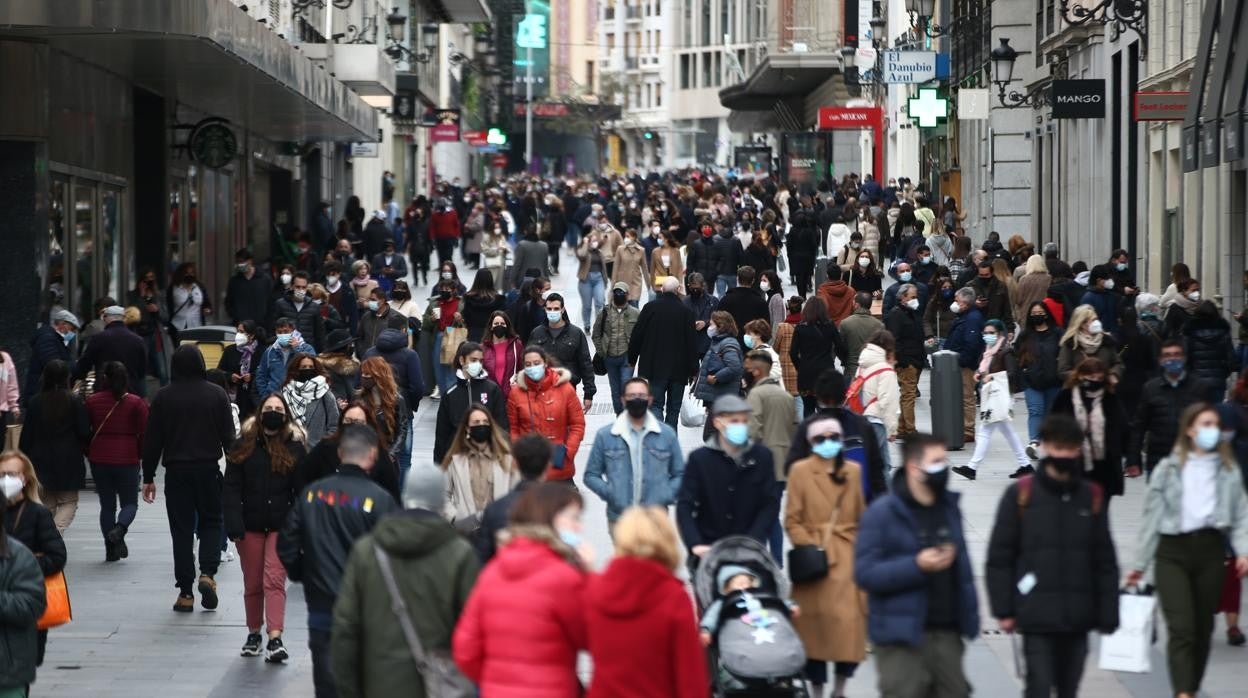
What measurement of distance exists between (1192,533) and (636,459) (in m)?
3.25

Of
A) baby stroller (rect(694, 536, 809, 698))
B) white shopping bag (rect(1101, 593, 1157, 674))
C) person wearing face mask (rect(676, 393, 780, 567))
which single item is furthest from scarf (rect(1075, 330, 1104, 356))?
baby stroller (rect(694, 536, 809, 698))

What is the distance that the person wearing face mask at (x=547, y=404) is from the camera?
13508 millimetres

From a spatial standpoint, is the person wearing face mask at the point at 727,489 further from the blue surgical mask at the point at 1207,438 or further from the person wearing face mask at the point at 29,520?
the person wearing face mask at the point at 29,520

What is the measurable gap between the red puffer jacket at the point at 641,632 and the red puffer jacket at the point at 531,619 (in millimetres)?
78

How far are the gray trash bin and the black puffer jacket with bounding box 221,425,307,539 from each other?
9.30 m

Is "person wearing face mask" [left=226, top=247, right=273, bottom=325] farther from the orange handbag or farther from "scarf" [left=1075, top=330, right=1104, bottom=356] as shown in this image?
the orange handbag

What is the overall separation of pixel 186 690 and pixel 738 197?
4220cm

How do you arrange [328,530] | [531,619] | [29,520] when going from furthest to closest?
[29,520]
[328,530]
[531,619]

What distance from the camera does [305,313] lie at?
20625mm

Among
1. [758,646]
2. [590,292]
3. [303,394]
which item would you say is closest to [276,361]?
[303,394]

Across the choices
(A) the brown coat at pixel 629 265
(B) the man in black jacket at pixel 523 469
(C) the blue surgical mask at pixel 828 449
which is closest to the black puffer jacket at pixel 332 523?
(B) the man in black jacket at pixel 523 469

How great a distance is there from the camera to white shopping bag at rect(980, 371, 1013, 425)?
17969mm

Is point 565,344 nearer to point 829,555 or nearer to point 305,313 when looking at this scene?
point 305,313

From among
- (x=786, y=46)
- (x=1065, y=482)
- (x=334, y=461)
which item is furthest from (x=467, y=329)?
(x=786, y=46)
